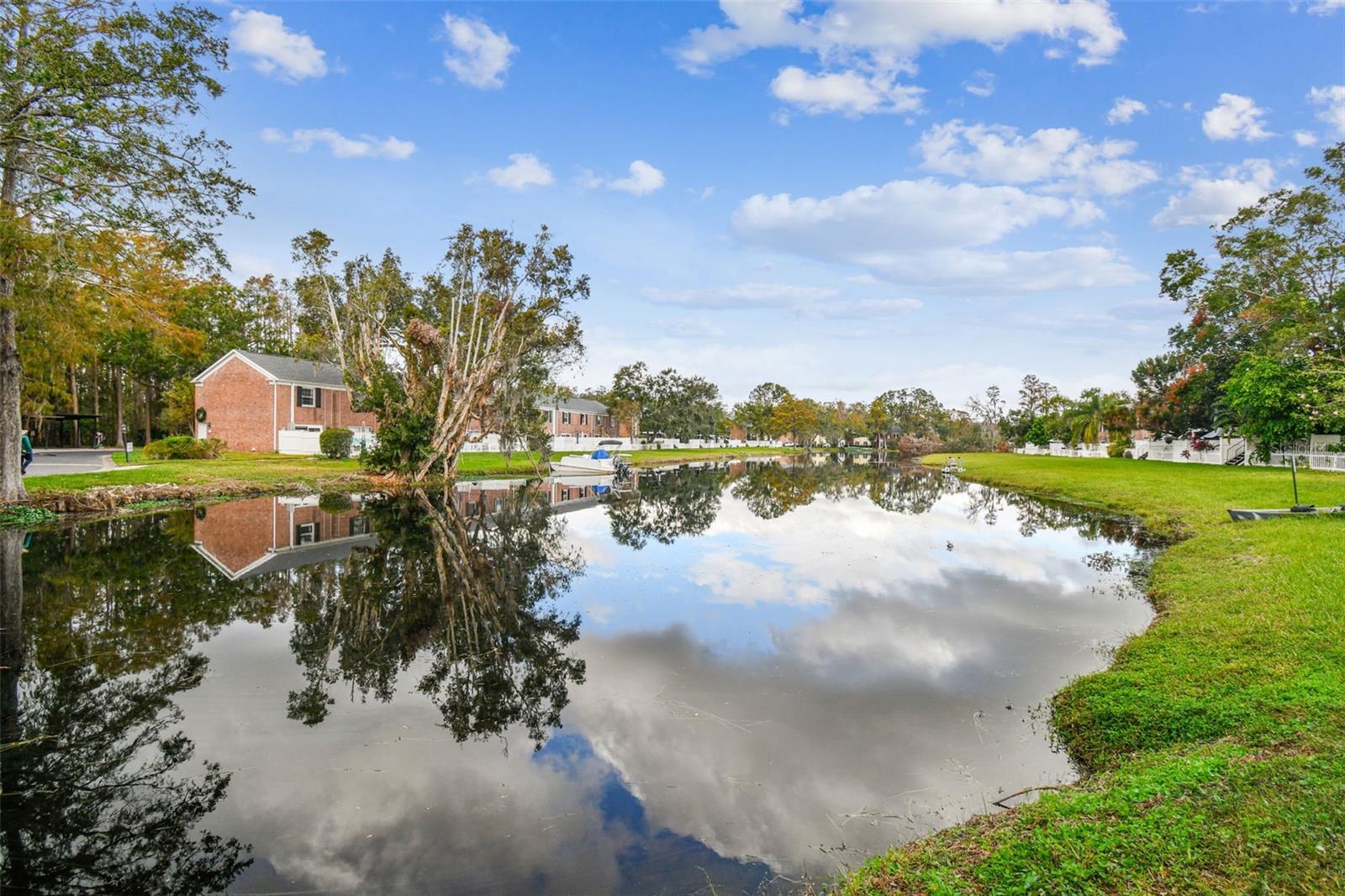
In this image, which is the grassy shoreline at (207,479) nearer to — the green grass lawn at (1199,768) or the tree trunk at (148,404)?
the tree trunk at (148,404)

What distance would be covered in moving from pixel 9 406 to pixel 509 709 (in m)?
18.4

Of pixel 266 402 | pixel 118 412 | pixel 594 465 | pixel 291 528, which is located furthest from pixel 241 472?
pixel 118 412

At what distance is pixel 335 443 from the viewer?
3619cm

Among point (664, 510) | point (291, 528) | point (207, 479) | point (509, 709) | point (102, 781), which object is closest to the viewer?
point (102, 781)

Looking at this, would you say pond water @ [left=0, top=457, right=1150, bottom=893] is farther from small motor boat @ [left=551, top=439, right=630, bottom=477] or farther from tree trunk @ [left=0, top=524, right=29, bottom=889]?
small motor boat @ [left=551, top=439, right=630, bottom=477]

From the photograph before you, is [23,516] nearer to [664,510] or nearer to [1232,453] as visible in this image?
[664,510]

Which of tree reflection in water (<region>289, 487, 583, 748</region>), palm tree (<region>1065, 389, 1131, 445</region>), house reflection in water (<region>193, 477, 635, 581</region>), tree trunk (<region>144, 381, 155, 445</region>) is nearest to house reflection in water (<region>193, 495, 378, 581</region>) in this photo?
house reflection in water (<region>193, 477, 635, 581</region>)

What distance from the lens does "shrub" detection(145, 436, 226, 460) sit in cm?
3180

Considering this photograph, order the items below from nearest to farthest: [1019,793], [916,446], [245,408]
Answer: [1019,793] → [245,408] → [916,446]

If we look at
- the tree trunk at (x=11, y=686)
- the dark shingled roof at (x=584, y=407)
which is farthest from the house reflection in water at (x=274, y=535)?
the dark shingled roof at (x=584, y=407)

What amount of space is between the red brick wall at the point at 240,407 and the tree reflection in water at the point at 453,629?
2990 centimetres

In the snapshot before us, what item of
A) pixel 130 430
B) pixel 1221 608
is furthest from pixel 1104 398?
pixel 130 430

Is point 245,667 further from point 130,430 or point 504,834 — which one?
point 130,430

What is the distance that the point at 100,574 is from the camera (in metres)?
11.0
